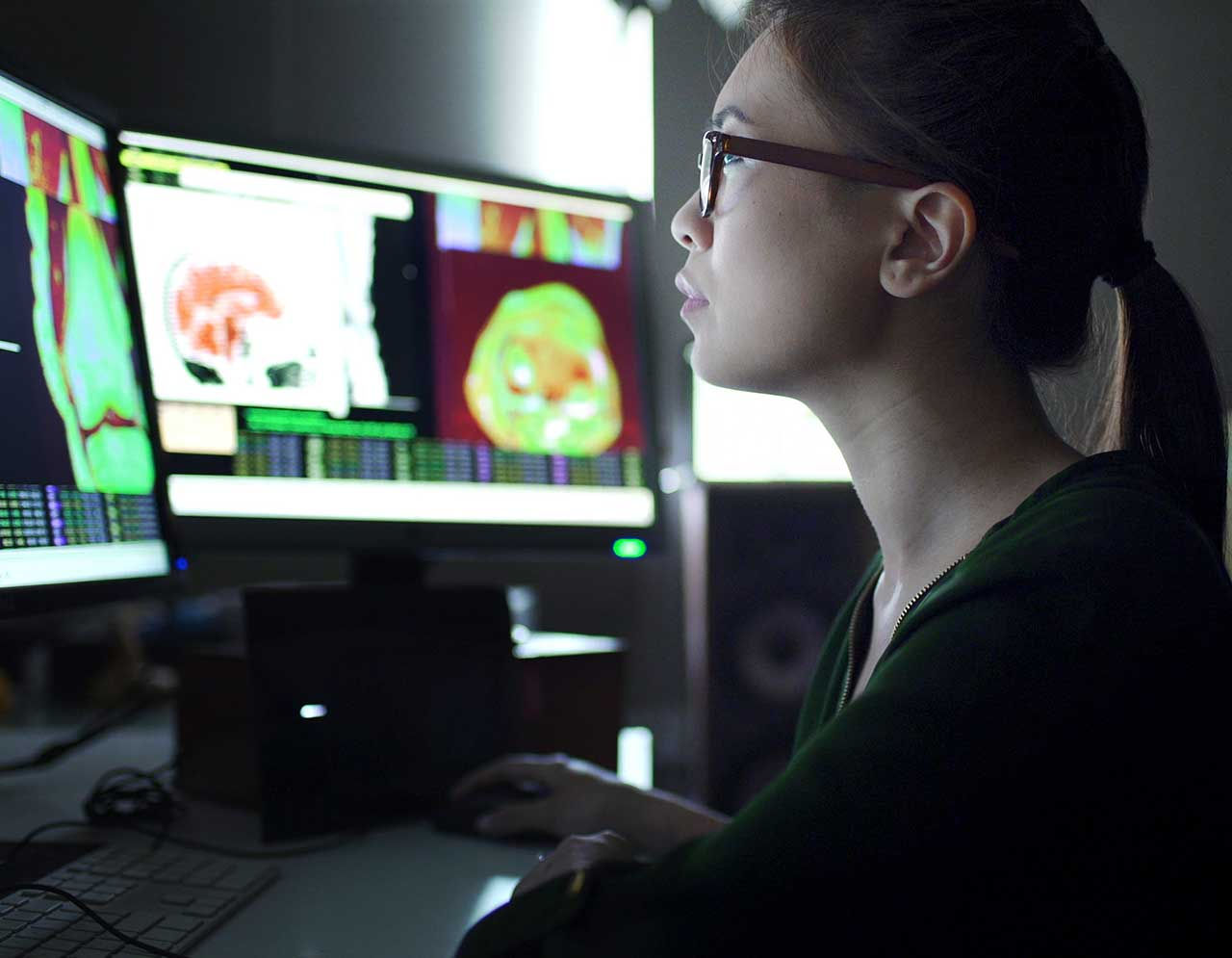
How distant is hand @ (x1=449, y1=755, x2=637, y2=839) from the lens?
87cm

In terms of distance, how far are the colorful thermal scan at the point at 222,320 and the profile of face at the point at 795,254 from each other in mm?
511

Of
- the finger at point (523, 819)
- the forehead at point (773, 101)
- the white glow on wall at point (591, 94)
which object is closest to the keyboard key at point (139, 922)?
the finger at point (523, 819)

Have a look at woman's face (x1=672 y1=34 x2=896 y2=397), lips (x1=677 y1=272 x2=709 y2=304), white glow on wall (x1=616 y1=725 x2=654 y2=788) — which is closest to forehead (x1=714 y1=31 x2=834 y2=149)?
woman's face (x1=672 y1=34 x2=896 y2=397)

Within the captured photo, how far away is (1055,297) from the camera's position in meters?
0.75

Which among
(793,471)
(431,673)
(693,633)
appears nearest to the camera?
(431,673)

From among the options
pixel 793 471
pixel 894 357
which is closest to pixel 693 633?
pixel 793 471

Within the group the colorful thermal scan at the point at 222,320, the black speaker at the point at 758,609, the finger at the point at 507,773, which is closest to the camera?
the finger at the point at 507,773

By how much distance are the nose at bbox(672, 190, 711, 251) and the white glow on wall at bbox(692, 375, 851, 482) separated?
930 mm

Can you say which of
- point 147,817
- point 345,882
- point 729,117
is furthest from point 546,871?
point 729,117

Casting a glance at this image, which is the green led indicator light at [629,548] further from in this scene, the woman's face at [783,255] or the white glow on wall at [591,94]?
the white glow on wall at [591,94]

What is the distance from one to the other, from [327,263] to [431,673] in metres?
0.45

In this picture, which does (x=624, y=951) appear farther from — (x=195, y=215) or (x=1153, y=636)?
(x=195, y=215)

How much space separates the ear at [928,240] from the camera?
2.35ft

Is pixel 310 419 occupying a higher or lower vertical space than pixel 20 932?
higher
